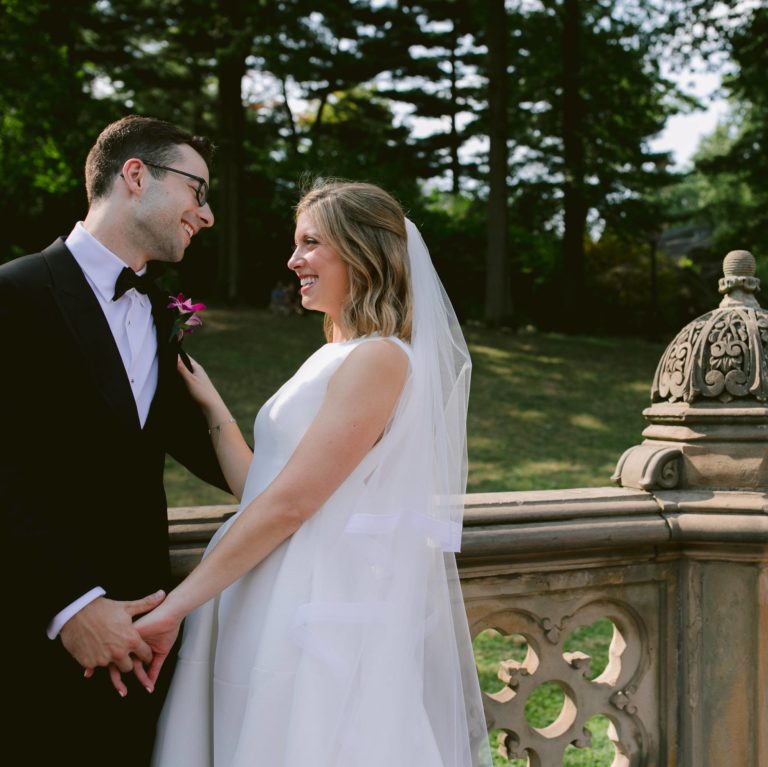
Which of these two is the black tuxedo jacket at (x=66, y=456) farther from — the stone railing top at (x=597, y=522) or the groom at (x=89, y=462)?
the stone railing top at (x=597, y=522)

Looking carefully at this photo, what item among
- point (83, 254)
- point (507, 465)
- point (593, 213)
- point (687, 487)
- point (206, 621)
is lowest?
point (507, 465)

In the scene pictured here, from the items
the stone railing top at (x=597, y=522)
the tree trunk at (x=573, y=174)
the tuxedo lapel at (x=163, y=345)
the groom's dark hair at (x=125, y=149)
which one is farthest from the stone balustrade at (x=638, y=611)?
the tree trunk at (x=573, y=174)

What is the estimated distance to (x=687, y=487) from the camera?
9.64 ft

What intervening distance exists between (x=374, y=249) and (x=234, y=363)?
12.7m

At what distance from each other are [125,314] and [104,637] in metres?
0.81

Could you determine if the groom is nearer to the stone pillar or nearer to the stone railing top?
the stone railing top

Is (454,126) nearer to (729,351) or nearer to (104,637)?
(729,351)

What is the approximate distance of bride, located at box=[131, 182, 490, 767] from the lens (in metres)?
2.15

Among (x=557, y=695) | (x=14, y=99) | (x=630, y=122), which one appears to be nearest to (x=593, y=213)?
(x=630, y=122)

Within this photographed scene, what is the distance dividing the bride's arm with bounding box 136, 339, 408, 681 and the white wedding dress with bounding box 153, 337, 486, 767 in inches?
2.9

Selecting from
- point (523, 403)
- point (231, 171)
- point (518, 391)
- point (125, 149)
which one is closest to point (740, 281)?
point (125, 149)

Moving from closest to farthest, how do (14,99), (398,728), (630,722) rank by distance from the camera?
(398,728) → (630,722) → (14,99)

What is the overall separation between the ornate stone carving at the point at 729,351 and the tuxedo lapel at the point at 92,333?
172cm

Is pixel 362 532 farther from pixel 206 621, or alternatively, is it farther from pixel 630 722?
pixel 630 722
